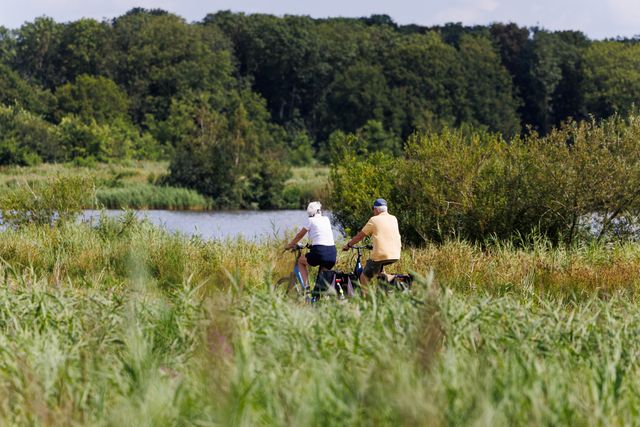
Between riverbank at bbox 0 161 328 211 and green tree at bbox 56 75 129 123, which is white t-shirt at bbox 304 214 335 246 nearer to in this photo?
riverbank at bbox 0 161 328 211

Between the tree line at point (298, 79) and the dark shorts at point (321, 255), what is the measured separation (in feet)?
145

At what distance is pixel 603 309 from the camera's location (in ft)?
29.3

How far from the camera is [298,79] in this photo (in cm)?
8962

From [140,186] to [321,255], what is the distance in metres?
31.7

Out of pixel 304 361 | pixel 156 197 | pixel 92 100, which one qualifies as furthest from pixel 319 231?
pixel 92 100

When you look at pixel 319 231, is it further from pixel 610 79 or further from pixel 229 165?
pixel 610 79

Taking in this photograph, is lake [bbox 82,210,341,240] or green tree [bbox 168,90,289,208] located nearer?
lake [bbox 82,210,341,240]

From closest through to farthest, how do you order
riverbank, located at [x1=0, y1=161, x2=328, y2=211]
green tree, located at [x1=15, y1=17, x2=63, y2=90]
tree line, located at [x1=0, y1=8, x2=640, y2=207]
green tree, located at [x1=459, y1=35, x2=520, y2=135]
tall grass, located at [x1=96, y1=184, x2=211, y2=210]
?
1. tall grass, located at [x1=96, y1=184, x2=211, y2=210]
2. riverbank, located at [x1=0, y1=161, x2=328, y2=211]
3. tree line, located at [x1=0, y1=8, x2=640, y2=207]
4. green tree, located at [x1=459, y1=35, x2=520, y2=135]
5. green tree, located at [x1=15, y1=17, x2=63, y2=90]

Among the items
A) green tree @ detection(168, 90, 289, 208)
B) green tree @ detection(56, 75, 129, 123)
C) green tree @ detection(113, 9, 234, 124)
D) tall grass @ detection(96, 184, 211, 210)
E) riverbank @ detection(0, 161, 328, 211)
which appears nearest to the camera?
tall grass @ detection(96, 184, 211, 210)

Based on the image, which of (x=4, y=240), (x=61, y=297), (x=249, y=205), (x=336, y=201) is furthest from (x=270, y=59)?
(x=61, y=297)

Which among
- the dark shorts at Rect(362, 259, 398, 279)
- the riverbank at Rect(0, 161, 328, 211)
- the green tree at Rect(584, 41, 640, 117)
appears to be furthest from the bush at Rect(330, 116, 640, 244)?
the green tree at Rect(584, 41, 640, 117)

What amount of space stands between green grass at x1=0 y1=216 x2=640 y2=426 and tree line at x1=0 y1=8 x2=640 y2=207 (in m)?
48.3

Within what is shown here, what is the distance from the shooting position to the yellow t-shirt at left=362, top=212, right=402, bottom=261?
12203 millimetres

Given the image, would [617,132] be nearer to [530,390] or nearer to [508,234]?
[508,234]
